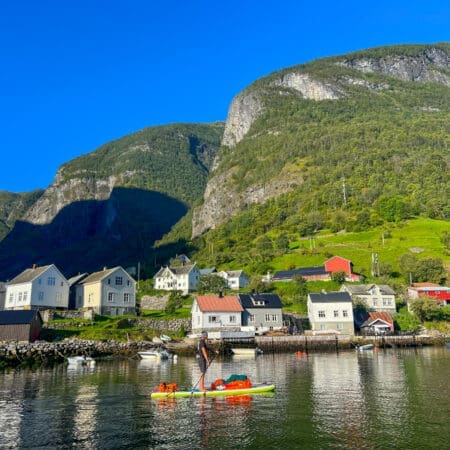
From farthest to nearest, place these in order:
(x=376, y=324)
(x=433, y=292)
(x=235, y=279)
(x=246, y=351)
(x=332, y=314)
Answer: (x=235, y=279)
(x=433, y=292)
(x=376, y=324)
(x=332, y=314)
(x=246, y=351)

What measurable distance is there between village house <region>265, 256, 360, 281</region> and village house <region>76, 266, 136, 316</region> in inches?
1740

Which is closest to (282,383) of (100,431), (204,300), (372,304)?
(100,431)

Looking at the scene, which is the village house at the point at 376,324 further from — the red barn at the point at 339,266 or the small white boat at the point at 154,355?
the small white boat at the point at 154,355

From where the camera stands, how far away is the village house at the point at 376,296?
334ft

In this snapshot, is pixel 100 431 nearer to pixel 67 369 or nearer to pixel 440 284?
pixel 67 369

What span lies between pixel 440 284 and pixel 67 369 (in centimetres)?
9390

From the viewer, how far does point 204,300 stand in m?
86.7

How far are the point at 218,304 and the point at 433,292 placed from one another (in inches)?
2086

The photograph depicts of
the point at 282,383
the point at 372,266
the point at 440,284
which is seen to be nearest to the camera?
the point at 282,383

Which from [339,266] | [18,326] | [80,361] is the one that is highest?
[339,266]

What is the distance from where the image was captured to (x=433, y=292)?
354ft

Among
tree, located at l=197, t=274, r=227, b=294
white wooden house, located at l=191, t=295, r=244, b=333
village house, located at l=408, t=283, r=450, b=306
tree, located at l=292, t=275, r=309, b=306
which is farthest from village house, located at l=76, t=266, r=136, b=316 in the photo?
village house, located at l=408, t=283, r=450, b=306

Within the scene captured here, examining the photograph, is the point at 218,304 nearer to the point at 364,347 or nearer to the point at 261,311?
the point at 261,311

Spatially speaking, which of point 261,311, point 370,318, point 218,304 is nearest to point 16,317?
point 218,304
